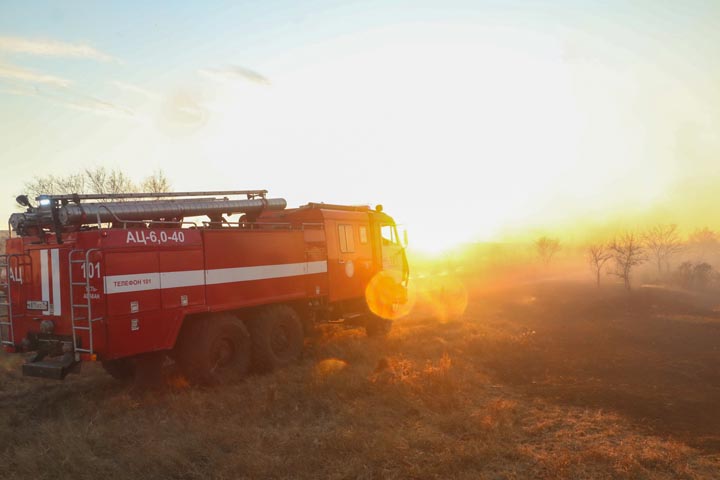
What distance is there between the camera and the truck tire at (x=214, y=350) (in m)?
9.05

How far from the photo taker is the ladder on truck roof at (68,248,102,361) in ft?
24.7

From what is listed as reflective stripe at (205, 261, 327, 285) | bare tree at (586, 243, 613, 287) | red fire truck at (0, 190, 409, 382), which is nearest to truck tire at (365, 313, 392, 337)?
red fire truck at (0, 190, 409, 382)

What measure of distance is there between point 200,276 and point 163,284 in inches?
32.0

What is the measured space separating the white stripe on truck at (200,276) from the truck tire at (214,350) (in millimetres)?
810

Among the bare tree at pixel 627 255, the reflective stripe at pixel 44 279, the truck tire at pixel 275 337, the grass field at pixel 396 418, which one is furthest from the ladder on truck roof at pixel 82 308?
the bare tree at pixel 627 255

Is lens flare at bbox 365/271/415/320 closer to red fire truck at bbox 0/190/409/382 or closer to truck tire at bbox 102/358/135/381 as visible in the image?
red fire truck at bbox 0/190/409/382

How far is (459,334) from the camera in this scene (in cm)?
1471

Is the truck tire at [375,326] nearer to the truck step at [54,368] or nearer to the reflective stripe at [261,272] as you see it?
the reflective stripe at [261,272]

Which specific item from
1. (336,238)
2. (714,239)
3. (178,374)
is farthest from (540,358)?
(714,239)

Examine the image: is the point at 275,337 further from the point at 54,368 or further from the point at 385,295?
the point at 385,295

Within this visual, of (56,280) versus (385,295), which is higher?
(56,280)

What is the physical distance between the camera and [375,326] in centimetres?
1443

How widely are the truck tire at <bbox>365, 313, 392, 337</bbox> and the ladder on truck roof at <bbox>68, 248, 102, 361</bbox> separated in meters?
7.91

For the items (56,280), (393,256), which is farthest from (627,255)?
(56,280)
